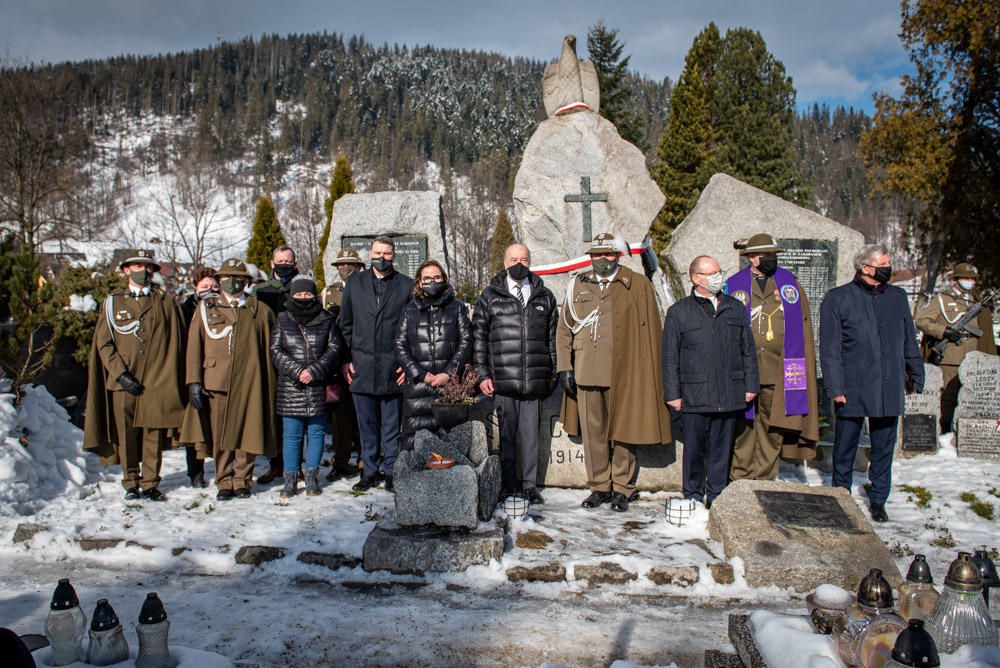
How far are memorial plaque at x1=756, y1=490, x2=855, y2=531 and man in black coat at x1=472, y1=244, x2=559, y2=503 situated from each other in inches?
69.8

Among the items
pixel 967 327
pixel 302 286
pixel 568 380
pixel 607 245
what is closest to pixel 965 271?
pixel 967 327

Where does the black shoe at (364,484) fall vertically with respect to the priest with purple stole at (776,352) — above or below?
below

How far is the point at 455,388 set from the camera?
4477mm

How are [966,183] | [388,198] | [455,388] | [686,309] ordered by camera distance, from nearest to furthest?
1. [455,388]
2. [686,309]
3. [388,198]
4. [966,183]

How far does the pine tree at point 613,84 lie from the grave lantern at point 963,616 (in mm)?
21244

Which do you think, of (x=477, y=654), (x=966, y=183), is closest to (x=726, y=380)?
(x=477, y=654)

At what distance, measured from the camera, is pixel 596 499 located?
16.4 ft

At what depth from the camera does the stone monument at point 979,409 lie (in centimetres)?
654

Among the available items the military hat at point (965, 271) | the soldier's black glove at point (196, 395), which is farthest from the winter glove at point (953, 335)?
the soldier's black glove at point (196, 395)

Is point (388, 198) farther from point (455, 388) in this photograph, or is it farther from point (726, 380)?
point (726, 380)

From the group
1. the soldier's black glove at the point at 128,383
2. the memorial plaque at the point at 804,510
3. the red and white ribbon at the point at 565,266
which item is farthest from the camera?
the red and white ribbon at the point at 565,266

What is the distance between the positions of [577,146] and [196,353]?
15.3 feet

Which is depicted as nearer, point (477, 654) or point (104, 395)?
point (477, 654)

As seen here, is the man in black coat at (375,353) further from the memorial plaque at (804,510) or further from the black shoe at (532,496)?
the memorial plaque at (804,510)
